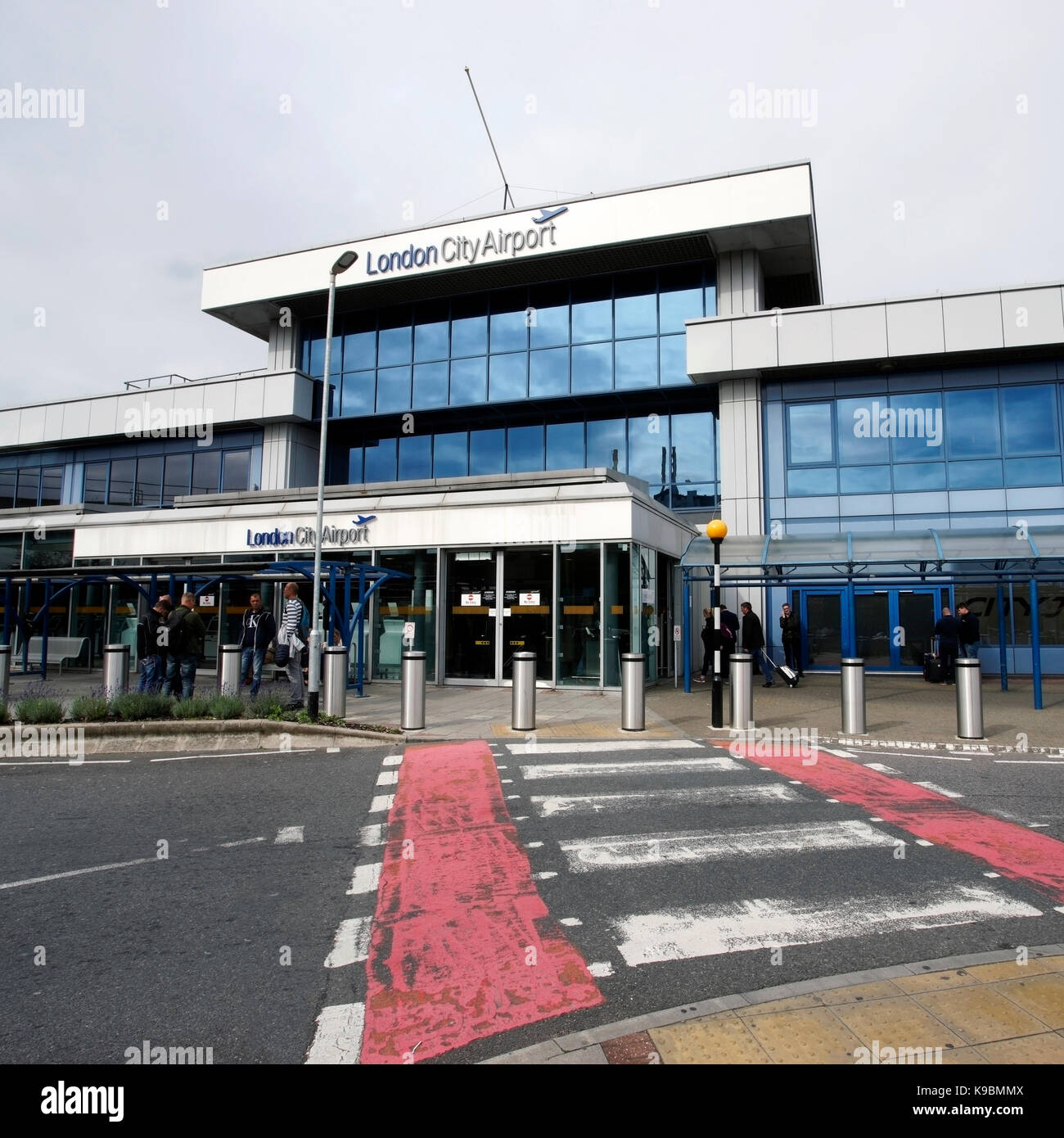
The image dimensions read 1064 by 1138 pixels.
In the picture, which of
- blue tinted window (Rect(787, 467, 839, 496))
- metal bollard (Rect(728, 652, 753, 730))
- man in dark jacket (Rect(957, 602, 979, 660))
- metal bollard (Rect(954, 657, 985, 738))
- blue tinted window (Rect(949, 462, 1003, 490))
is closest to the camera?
metal bollard (Rect(954, 657, 985, 738))

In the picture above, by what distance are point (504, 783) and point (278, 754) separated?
3.59m

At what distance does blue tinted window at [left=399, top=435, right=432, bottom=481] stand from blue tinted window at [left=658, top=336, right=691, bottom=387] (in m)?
7.78

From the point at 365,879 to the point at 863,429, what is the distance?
64.4 ft

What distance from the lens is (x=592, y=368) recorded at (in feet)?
78.8

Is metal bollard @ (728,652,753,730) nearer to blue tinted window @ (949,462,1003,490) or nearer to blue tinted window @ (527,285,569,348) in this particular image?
A: blue tinted window @ (949,462,1003,490)

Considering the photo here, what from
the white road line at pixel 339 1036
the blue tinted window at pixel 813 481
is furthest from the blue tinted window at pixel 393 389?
the white road line at pixel 339 1036

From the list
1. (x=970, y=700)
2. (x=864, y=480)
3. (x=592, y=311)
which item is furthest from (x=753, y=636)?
(x=592, y=311)

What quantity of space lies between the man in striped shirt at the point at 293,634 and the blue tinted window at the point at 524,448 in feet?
38.6

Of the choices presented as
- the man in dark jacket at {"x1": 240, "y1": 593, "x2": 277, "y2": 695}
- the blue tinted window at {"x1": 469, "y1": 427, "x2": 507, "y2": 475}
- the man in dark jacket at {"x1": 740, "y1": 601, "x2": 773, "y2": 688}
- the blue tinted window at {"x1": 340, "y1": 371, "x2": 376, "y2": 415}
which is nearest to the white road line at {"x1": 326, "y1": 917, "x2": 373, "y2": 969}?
the man in dark jacket at {"x1": 240, "y1": 593, "x2": 277, "y2": 695}

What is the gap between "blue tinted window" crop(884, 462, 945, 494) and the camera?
822 inches

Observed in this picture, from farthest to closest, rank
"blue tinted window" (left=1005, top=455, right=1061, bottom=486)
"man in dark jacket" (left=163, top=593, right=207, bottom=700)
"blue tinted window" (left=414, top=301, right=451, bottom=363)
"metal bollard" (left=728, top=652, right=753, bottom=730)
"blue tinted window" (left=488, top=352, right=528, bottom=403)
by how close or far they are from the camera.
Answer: "blue tinted window" (left=414, top=301, right=451, bottom=363)
"blue tinted window" (left=488, top=352, right=528, bottom=403)
"blue tinted window" (left=1005, top=455, right=1061, bottom=486)
"man in dark jacket" (left=163, top=593, right=207, bottom=700)
"metal bollard" (left=728, top=652, right=753, bottom=730)

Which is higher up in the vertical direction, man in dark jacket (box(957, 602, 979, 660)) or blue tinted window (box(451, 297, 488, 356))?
blue tinted window (box(451, 297, 488, 356))

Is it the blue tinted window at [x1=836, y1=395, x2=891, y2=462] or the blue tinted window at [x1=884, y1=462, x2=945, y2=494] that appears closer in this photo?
the blue tinted window at [x1=884, y1=462, x2=945, y2=494]
